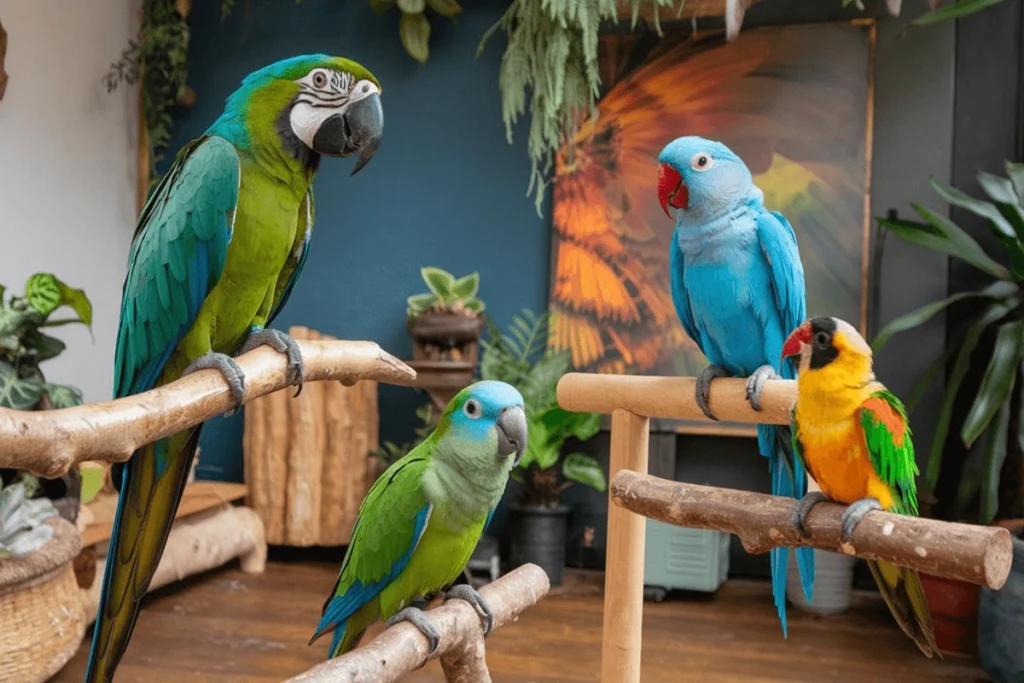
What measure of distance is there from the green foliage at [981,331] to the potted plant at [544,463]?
111 centimetres

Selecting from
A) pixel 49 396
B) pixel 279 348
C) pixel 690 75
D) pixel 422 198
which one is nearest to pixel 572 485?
pixel 422 198

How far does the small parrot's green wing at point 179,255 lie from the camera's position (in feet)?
4.40

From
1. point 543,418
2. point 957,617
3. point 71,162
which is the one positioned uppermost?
point 71,162

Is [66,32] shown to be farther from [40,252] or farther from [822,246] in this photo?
[822,246]

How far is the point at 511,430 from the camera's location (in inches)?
54.6

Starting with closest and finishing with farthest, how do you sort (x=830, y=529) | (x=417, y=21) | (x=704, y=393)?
1. (x=830, y=529)
2. (x=704, y=393)
3. (x=417, y=21)

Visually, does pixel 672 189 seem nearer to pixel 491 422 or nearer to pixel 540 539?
pixel 491 422

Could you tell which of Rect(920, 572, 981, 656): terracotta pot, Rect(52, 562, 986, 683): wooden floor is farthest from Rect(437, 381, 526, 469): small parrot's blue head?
Rect(920, 572, 981, 656): terracotta pot

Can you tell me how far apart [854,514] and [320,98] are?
0.93 m

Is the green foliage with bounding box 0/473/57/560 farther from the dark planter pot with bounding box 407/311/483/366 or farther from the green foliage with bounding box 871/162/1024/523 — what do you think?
the green foliage with bounding box 871/162/1024/523

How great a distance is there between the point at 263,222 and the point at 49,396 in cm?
146

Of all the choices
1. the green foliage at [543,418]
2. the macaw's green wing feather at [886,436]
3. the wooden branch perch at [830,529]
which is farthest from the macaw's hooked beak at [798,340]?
the green foliage at [543,418]

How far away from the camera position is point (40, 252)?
3.29 m

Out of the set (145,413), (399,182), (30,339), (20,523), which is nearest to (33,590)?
(20,523)
